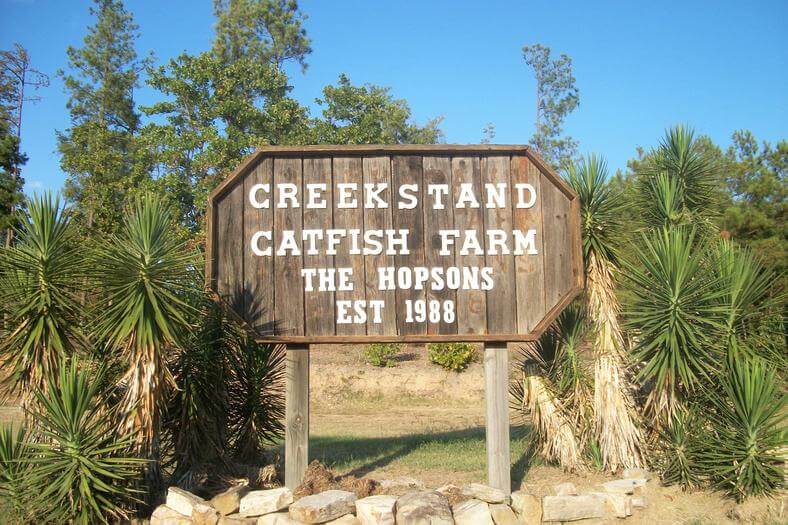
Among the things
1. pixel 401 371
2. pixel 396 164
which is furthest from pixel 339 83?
pixel 396 164

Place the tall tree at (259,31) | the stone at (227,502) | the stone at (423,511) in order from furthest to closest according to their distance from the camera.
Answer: the tall tree at (259,31)
the stone at (227,502)
the stone at (423,511)

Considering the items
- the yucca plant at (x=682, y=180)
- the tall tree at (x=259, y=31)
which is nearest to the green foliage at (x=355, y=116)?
the tall tree at (x=259, y=31)

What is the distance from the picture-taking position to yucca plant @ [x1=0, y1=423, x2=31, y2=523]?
6684mm

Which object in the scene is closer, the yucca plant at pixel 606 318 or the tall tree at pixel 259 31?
the yucca plant at pixel 606 318

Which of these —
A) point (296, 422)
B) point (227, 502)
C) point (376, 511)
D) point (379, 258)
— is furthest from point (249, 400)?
point (376, 511)

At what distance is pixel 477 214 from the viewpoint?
27.6 feet

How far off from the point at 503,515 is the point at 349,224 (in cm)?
385

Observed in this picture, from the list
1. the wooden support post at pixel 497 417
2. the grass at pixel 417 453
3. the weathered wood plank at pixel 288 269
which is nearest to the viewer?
the wooden support post at pixel 497 417

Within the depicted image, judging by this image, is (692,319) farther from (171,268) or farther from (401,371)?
(401,371)

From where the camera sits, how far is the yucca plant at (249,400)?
29.6 ft

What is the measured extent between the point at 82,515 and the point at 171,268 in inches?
103

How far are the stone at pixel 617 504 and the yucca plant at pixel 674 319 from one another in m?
1.47

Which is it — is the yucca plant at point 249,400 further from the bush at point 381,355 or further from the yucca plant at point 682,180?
the bush at point 381,355

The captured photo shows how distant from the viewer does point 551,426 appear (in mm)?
9180
